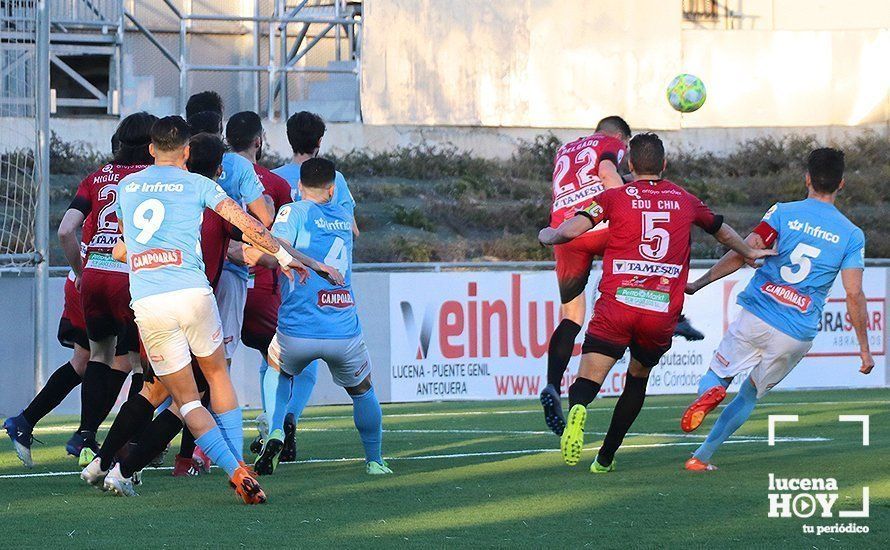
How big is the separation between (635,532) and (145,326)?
2640 mm

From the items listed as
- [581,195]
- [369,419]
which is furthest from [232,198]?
[581,195]

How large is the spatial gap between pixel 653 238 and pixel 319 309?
1.94 meters

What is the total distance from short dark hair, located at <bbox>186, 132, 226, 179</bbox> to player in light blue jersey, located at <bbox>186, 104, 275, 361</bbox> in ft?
1.09

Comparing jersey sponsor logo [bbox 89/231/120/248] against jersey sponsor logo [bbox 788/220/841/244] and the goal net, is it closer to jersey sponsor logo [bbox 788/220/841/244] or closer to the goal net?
jersey sponsor logo [bbox 788/220/841/244]

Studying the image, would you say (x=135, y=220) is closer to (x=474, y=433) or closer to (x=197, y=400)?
(x=197, y=400)

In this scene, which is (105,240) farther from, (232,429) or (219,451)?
(219,451)

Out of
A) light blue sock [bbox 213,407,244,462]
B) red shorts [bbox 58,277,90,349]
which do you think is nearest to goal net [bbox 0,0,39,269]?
A: red shorts [bbox 58,277,90,349]

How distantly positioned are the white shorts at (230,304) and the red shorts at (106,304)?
561mm

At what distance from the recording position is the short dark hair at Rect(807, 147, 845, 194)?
352 inches

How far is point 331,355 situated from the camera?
856 centimetres

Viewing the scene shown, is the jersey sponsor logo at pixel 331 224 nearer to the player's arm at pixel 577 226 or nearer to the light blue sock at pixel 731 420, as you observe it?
the player's arm at pixel 577 226

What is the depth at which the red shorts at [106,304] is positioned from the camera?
9.06 m

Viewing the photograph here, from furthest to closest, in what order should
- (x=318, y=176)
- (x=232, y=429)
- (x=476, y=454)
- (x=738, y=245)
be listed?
(x=476, y=454), (x=738, y=245), (x=318, y=176), (x=232, y=429)

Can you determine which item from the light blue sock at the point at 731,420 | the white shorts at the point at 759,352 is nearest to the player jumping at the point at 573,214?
the white shorts at the point at 759,352
